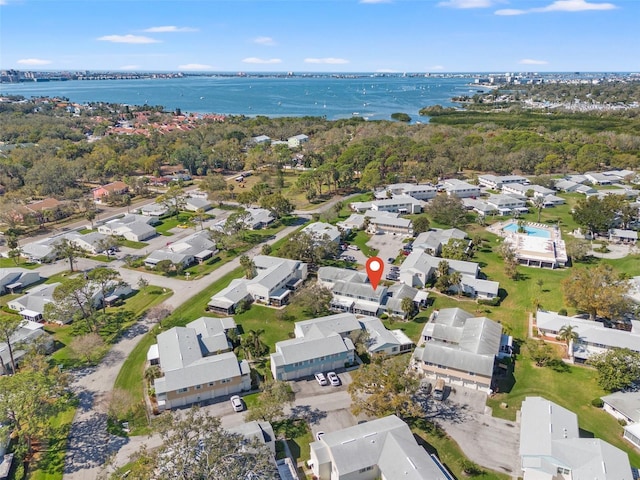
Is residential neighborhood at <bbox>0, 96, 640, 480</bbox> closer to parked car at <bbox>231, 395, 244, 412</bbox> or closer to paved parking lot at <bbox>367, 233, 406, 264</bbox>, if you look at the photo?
parked car at <bbox>231, 395, 244, 412</bbox>

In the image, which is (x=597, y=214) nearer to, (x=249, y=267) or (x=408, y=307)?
(x=408, y=307)

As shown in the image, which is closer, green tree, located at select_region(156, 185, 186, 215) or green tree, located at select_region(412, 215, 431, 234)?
green tree, located at select_region(412, 215, 431, 234)

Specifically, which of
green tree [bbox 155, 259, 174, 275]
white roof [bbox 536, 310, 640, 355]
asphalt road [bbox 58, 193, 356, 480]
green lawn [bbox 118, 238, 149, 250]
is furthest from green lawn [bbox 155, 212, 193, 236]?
white roof [bbox 536, 310, 640, 355]

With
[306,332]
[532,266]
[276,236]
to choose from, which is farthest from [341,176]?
[306,332]

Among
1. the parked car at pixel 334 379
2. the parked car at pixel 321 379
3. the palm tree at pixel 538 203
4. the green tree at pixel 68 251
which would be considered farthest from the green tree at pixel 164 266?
the palm tree at pixel 538 203

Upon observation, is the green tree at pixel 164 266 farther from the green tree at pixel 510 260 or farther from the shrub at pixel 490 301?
the green tree at pixel 510 260
